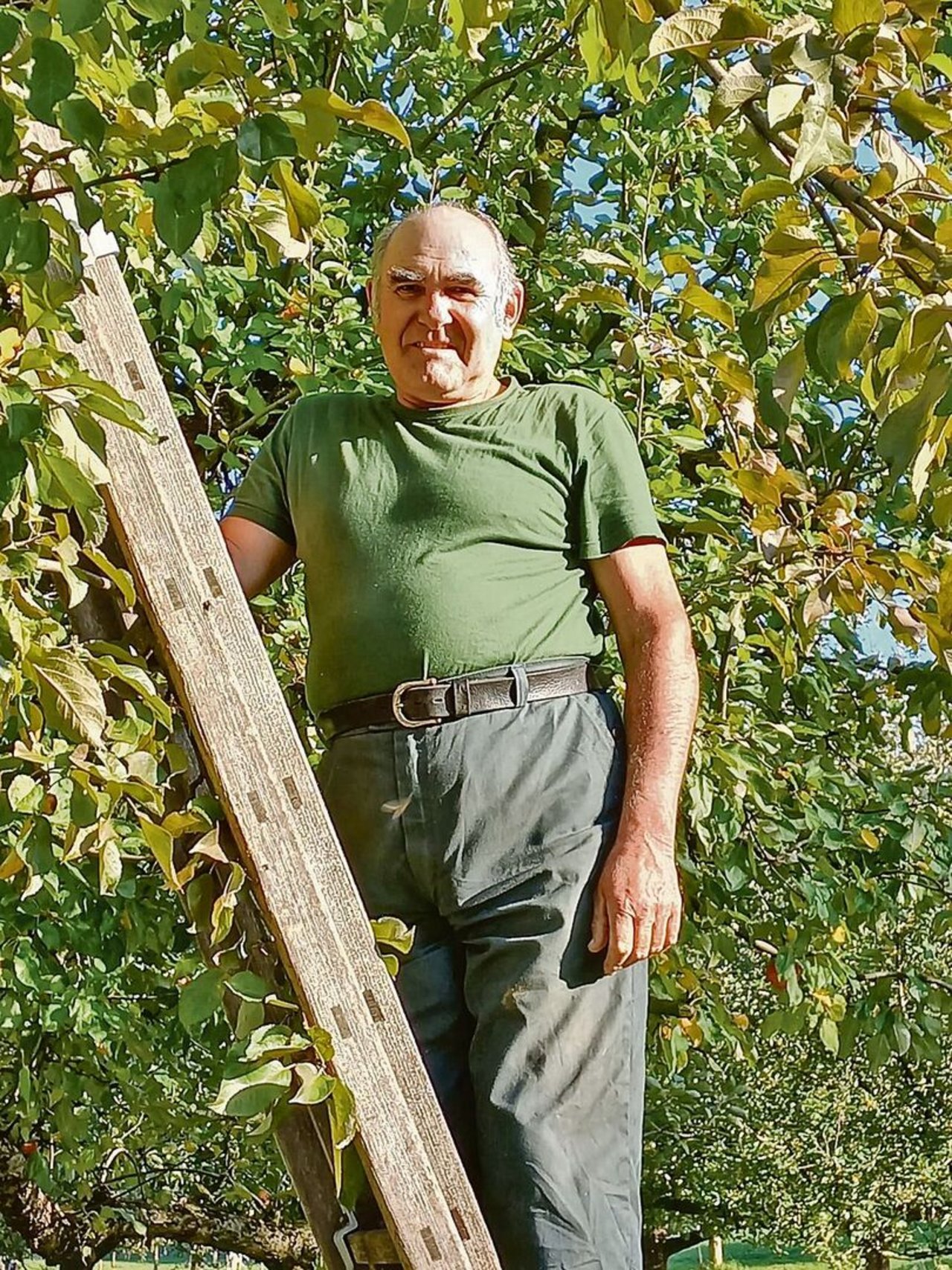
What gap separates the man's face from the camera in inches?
85.3

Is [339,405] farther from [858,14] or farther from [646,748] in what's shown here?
[858,14]

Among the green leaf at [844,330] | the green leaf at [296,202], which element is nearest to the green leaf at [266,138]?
the green leaf at [296,202]

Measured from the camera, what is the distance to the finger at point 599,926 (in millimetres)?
1986

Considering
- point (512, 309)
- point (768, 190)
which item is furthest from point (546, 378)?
point (768, 190)

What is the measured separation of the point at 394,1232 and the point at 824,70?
1209 millimetres

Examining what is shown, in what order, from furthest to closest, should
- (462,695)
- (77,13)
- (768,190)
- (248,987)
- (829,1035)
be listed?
(829,1035)
(462,695)
(248,987)
(768,190)
(77,13)

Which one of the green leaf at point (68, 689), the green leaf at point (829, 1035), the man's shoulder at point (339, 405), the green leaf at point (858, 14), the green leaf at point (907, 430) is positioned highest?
the green leaf at point (858, 14)

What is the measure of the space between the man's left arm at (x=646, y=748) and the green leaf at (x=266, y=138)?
2.60 feet

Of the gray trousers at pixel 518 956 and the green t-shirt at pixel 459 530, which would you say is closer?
the gray trousers at pixel 518 956

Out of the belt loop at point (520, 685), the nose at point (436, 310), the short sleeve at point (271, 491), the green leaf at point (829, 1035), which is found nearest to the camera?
the belt loop at point (520, 685)

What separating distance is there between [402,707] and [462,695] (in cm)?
7

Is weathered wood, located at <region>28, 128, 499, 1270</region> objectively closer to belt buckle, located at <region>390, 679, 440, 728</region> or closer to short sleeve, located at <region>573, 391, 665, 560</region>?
belt buckle, located at <region>390, 679, 440, 728</region>

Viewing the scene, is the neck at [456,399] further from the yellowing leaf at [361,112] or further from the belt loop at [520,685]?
the yellowing leaf at [361,112]

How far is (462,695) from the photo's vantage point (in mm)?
2045
